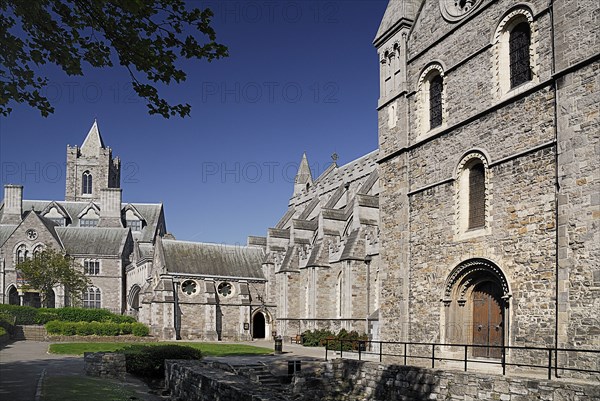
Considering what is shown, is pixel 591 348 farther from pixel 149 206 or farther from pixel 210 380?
pixel 149 206

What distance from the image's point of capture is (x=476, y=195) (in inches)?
736

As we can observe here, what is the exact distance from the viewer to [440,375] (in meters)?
15.2

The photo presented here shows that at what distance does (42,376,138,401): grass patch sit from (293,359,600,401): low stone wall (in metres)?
6.64

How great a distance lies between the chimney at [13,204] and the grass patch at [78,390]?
61.0m

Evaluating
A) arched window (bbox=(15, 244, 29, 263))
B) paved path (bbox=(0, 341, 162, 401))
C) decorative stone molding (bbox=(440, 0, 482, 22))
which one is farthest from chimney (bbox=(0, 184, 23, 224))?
decorative stone molding (bbox=(440, 0, 482, 22))

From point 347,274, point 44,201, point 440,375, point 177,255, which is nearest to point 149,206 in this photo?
point 44,201

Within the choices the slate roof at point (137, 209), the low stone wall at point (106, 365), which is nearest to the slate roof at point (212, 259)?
the low stone wall at point (106, 365)

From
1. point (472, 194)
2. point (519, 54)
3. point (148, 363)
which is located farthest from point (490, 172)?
point (148, 363)

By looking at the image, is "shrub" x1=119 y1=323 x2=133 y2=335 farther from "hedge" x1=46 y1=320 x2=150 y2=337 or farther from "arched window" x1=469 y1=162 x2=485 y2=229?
"arched window" x1=469 y1=162 x2=485 y2=229

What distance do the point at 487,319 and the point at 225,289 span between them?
111ft

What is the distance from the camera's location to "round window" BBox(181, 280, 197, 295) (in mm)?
47188

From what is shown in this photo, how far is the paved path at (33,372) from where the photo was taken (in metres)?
13.2

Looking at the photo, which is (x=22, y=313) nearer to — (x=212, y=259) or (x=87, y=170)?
(x=212, y=259)

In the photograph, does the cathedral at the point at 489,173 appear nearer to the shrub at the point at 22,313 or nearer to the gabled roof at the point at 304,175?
the shrub at the point at 22,313
